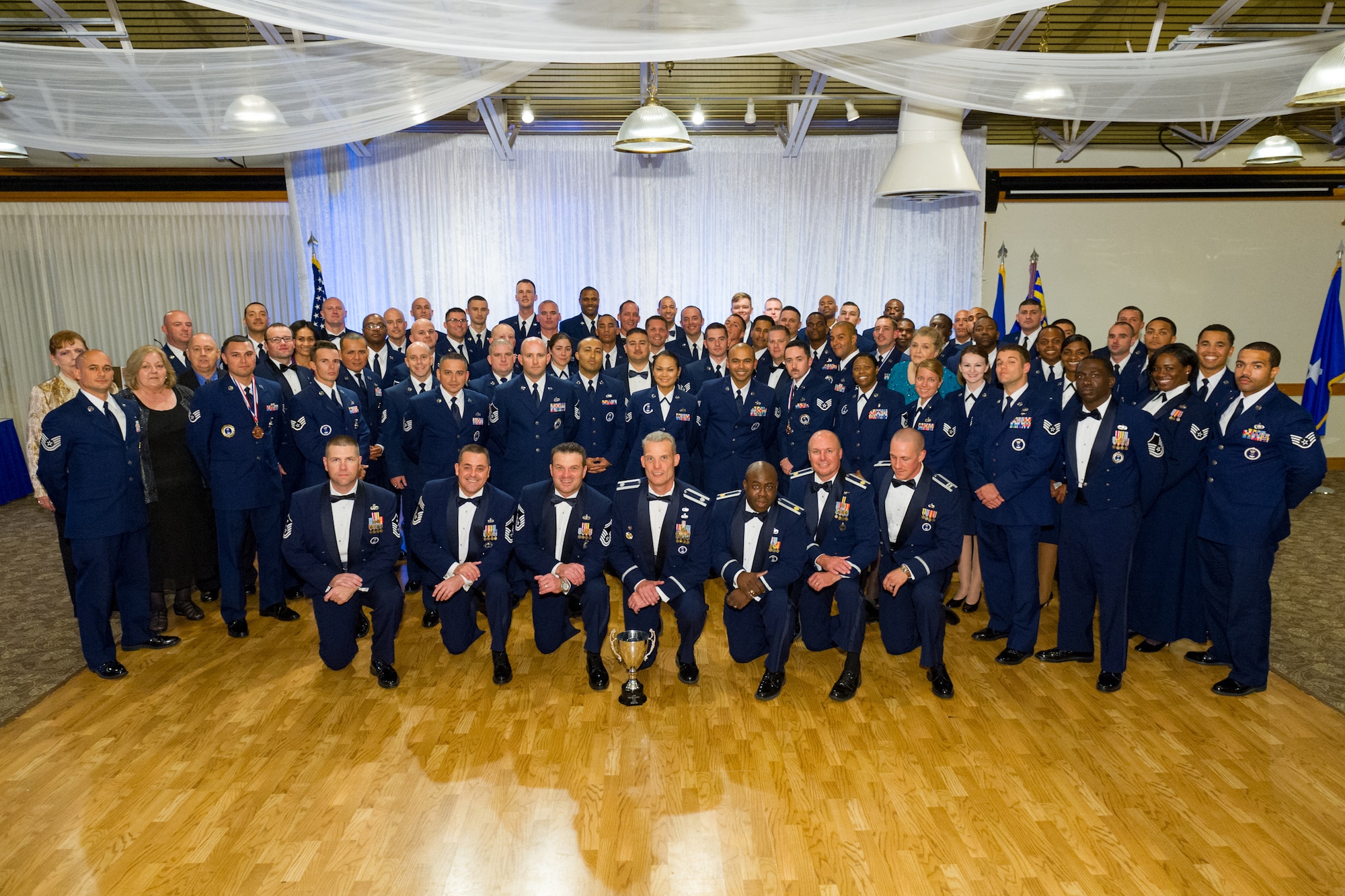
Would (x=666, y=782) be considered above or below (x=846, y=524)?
below

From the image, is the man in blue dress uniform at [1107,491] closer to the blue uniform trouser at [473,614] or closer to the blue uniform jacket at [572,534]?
the blue uniform jacket at [572,534]

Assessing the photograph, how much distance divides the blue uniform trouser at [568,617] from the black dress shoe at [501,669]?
9.7 inches

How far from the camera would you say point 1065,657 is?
4.54 metres

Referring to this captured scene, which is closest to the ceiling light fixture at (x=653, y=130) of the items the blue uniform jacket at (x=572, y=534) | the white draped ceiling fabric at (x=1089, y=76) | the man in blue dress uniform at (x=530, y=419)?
the white draped ceiling fabric at (x=1089, y=76)

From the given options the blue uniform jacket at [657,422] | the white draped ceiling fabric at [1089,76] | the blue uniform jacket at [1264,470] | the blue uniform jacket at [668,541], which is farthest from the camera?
the blue uniform jacket at [657,422]

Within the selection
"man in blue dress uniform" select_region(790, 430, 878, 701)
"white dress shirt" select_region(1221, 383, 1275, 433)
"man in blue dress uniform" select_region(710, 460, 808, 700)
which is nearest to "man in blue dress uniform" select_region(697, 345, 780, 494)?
"man in blue dress uniform" select_region(790, 430, 878, 701)

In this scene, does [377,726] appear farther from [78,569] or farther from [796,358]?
[796,358]

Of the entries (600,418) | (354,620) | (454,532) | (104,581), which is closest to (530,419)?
(600,418)

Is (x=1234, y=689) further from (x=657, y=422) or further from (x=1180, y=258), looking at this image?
(x=1180, y=258)

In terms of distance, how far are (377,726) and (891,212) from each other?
7.74 metres

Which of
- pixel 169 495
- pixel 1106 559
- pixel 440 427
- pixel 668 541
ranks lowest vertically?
pixel 1106 559

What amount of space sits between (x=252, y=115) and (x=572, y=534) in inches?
92.2

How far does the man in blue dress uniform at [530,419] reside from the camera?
5.40 metres

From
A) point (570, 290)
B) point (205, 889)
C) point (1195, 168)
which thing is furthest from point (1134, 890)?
point (1195, 168)
